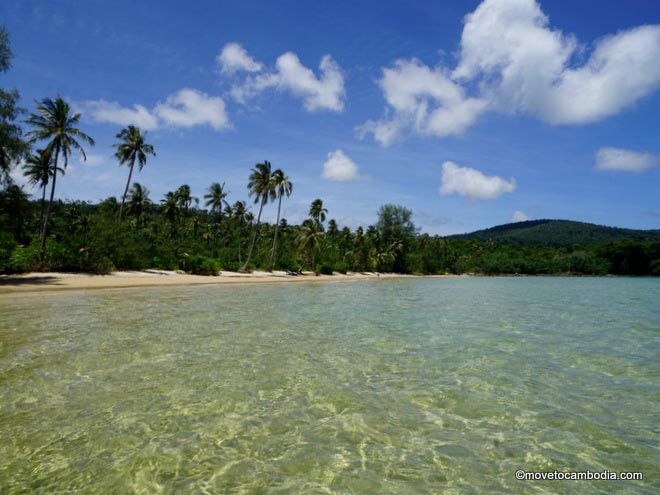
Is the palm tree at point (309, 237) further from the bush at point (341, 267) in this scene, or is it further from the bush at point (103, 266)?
the bush at point (103, 266)

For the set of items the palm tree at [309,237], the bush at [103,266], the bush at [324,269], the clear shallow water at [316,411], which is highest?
the palm tree at [309,237]

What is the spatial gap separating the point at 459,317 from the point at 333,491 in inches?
534

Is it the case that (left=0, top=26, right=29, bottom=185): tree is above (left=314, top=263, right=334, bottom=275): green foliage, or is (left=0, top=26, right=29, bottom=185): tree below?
above

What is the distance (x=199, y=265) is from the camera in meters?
44.2

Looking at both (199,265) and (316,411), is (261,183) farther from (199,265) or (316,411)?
(316,411)

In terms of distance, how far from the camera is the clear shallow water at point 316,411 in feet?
12.7

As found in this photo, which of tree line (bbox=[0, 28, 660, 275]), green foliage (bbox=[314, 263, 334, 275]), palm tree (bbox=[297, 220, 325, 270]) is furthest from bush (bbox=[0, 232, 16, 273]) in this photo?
green foliage (bbox=[314, 263, 334, 275])

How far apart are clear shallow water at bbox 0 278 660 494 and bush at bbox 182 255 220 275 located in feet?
109

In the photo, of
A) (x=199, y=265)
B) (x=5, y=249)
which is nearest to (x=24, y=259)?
(x=5, y=249)

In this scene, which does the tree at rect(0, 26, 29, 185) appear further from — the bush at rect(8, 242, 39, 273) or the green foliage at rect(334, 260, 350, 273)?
the green foliage at rect(334, 260, 350, 273)

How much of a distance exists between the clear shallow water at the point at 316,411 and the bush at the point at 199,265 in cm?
3313

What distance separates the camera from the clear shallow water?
3.86 metres

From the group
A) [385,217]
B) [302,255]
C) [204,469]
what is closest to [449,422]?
[204,469]

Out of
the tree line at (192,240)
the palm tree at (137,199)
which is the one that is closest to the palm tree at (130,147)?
the tree line at (192,240)
